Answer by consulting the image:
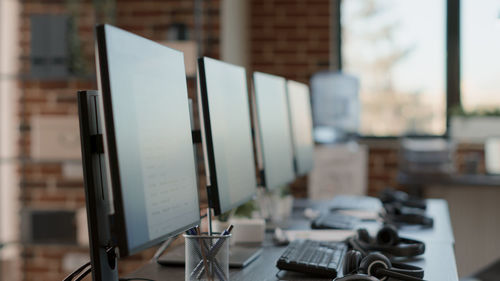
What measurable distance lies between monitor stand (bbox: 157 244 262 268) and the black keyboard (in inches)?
4.0

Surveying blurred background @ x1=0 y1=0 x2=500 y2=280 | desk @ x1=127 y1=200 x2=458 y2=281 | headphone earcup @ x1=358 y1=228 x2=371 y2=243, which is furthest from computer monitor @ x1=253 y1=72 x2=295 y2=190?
blurred background @ x1=0 y1=0 x2=500 y2=280

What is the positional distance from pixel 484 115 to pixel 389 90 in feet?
2.46

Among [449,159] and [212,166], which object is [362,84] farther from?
[212,166]

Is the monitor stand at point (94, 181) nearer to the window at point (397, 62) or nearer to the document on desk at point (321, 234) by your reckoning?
the document on desk at point (321, 234)

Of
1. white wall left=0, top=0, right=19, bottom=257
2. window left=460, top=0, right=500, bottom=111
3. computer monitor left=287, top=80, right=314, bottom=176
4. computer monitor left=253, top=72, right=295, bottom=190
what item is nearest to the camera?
computer monitor left=253, top=72, right=295, bottom=190


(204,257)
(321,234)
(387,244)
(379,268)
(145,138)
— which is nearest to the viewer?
(145,138)

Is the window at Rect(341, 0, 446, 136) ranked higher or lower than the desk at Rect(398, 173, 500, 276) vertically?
higher

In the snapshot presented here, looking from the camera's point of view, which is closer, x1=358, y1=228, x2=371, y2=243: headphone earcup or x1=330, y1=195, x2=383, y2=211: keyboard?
x1=358, y1=228, x2=371, y2=243: headphone earcup

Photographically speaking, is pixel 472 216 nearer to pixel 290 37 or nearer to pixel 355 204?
pixel 355 204

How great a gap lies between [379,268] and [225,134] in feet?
1.63

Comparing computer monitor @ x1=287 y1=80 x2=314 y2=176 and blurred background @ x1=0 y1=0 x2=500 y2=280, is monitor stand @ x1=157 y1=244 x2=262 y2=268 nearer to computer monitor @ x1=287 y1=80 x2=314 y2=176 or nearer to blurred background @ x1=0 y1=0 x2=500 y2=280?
computer monitor @ x1=287 y1=80 x2=314 y2=176

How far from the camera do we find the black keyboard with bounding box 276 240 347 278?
1.36 metres

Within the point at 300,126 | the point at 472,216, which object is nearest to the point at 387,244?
the point at 300,126

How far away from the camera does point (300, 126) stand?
272 centimetres
